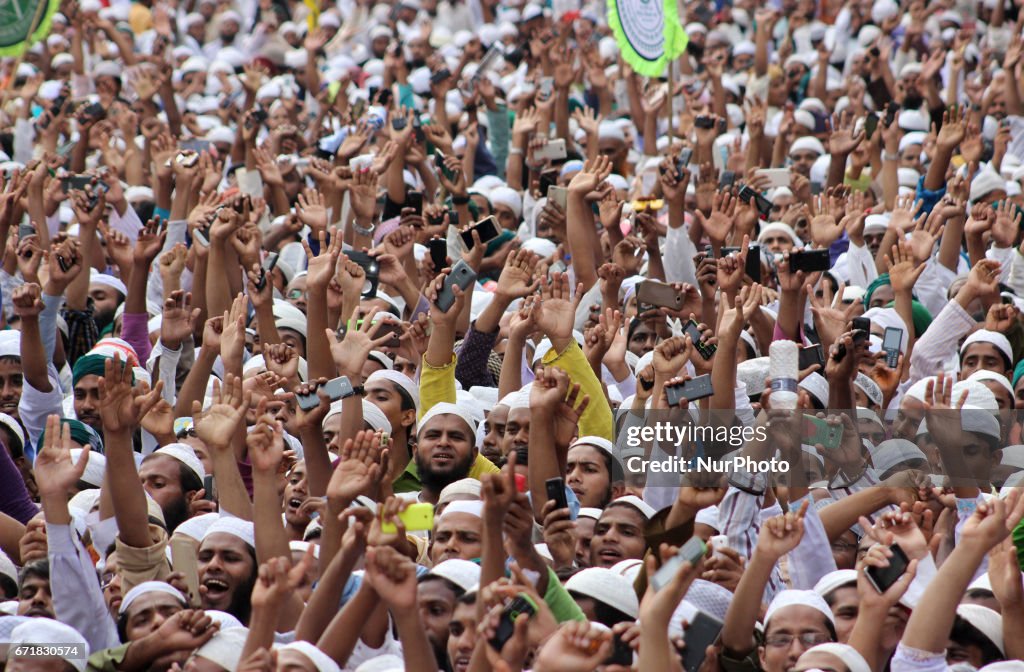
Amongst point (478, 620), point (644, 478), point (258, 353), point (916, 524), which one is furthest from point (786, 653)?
point (258, 353)

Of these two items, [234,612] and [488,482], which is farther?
[234,612]

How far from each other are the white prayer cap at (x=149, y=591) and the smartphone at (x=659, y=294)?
2.73 m

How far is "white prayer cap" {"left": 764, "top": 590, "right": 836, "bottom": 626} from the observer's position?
4.59m

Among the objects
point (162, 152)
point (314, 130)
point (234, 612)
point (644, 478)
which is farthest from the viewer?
point (314, 130)

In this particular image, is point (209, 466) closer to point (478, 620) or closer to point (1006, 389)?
point (478, 620)

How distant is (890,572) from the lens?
4.33 metres

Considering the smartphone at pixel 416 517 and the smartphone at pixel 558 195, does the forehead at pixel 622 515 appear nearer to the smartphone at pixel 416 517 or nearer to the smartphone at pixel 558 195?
the smartphone at pixel 416 517

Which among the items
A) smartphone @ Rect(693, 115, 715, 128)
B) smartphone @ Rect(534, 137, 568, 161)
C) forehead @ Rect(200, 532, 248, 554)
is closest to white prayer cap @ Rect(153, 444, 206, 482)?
forehead @ Rect(200, 532, 248, 554)

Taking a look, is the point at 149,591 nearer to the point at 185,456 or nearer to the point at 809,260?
the point at 185,456

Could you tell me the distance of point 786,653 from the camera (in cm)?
450

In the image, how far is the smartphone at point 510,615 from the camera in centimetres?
378

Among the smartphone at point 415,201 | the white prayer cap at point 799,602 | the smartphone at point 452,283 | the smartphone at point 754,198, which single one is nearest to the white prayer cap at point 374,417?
the smartphone at point 452,283

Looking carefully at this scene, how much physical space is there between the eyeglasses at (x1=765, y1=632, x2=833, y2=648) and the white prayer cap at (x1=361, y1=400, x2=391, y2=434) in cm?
211

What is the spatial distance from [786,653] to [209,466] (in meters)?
2.67
